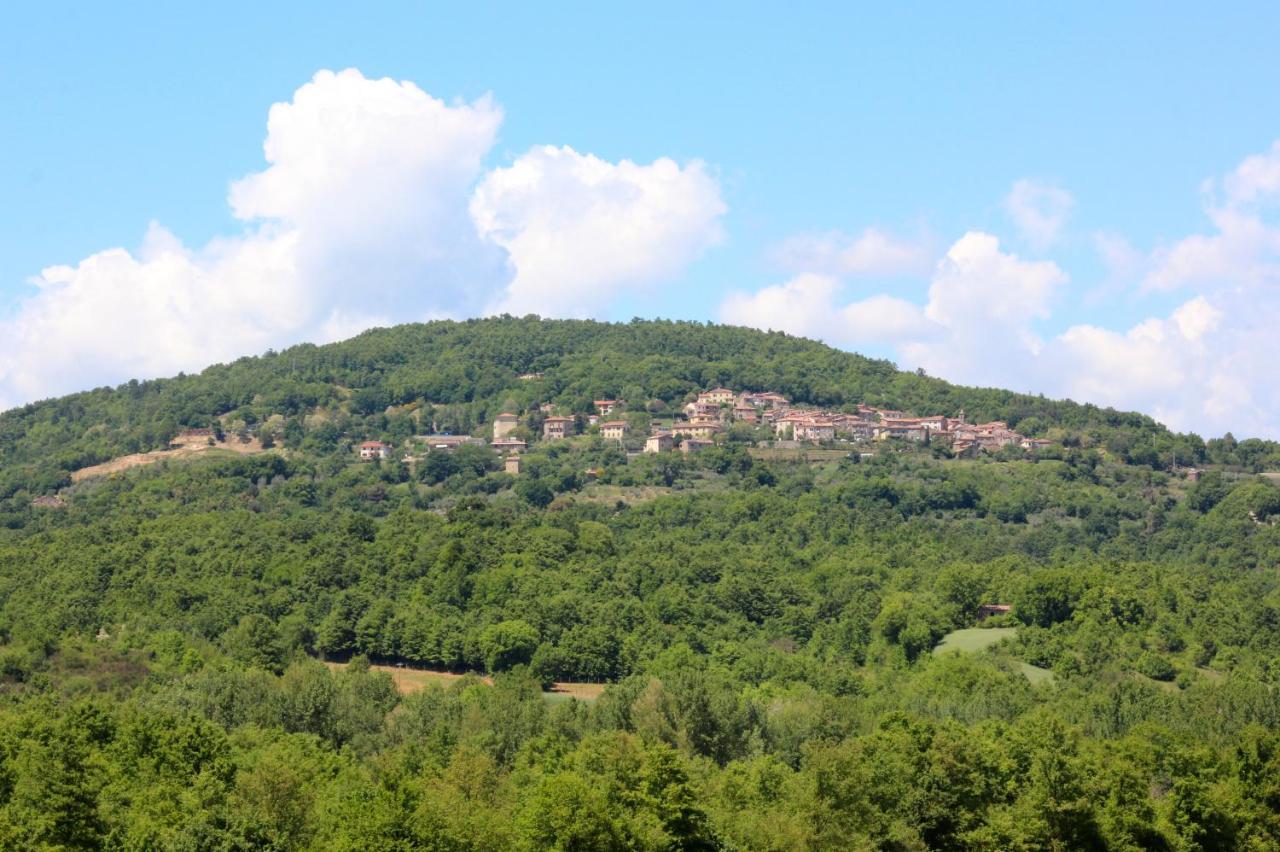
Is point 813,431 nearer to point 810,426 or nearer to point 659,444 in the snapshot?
point 810,426

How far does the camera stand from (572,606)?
329ft

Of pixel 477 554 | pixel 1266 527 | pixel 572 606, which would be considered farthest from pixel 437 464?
pixel 1266 527

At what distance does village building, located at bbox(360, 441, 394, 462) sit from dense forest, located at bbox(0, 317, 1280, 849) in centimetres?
357

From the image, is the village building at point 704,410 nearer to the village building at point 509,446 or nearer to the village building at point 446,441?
the village building at point 509,446

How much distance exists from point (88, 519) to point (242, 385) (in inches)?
2413

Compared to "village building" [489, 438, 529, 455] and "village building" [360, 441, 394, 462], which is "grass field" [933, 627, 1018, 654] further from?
"village building" [360, 441, 394, 462]

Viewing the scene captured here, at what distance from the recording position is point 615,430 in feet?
575

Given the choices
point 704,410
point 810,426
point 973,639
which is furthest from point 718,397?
point 973,639

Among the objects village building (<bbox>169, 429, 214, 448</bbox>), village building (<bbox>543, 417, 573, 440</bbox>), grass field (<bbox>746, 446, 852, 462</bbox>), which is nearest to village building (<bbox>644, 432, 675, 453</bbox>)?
grass field (<bbox>746, 446, 852, 462</bbox>)

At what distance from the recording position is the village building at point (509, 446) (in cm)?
17100

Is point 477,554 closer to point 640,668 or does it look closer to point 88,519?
point 640,668

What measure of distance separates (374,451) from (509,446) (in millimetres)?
13991

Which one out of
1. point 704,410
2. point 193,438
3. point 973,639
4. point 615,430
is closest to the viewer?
point 973,639

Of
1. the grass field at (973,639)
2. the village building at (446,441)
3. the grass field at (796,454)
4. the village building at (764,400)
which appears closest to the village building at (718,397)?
the village building at (764,400)
